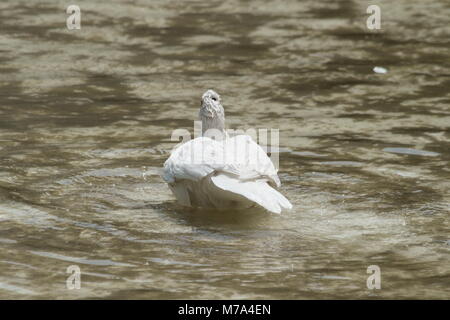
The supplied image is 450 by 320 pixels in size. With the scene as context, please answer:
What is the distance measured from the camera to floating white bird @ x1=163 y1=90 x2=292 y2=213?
6.38m

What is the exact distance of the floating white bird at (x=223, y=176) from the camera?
638 centimetres

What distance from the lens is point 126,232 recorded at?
252 inches

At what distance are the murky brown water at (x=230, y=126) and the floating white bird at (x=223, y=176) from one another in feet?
0.49

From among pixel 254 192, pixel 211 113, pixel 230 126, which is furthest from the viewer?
pixel 230 126

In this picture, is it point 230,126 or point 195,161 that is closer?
point 195,161

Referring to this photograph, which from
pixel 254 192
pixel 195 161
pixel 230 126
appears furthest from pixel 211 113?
pixel 230 126

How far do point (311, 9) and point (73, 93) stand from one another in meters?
4.50

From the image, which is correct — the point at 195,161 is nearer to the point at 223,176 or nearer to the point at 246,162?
the point at 223,176

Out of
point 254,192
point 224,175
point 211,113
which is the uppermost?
point 211,113

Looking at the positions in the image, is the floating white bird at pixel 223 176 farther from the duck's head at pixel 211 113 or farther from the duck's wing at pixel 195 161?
the duck's head at pixel 211 113

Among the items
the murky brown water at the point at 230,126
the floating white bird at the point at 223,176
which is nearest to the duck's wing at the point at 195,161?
the floating white bird at the point at 223,176

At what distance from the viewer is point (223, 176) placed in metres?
6.44

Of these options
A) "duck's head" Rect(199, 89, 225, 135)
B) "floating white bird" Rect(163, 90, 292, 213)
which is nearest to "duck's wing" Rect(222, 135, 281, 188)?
"floating white bird" Rect(163, 90, 292, 213)

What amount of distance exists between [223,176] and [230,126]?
2.90 metres
